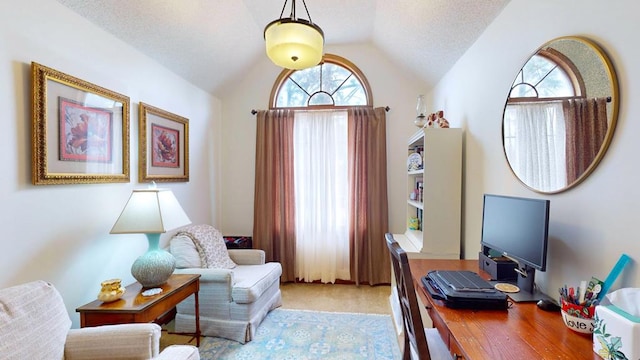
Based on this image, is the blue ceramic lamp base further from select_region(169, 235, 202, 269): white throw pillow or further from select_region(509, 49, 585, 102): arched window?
select_region(509, 49, 585, 102): arched window

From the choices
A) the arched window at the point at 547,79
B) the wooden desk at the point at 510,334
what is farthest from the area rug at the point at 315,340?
the arched window at the point at 547,79

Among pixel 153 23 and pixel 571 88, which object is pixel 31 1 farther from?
pixel 571 88

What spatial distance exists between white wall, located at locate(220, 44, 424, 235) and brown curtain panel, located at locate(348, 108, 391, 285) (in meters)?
0.16

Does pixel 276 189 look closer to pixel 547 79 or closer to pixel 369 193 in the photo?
pixel 369 193

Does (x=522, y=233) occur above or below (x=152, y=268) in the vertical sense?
above

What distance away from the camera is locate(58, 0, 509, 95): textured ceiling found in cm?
203

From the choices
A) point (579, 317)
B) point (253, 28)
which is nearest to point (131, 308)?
point (579, 317)

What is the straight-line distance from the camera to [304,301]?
3.10 metres

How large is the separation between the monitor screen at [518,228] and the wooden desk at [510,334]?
22cm

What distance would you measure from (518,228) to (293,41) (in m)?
1.53

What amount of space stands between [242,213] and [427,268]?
266cm

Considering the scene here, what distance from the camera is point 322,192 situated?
360 centimetres

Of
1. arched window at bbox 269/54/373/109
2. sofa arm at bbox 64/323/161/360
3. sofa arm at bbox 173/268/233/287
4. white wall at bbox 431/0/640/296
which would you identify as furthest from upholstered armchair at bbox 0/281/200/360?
arched window at bbox 269/54/373/109

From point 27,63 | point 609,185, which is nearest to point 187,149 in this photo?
point 27,63
